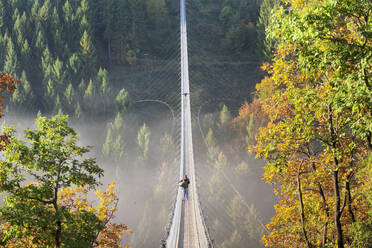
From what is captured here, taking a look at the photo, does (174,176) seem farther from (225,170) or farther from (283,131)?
(283,131)

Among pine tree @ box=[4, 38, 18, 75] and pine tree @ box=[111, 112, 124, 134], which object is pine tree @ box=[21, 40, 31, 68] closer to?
pine tree @ box=[4, 38, 18, 75]

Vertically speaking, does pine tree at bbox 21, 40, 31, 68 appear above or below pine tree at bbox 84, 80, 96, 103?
above

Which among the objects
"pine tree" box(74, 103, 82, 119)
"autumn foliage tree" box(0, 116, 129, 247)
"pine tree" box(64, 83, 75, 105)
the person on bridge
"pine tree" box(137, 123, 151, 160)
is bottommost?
"autumn foliage tree" box(0, 116, 129, 247)

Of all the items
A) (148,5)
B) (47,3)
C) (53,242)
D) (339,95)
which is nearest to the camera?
(339,95)

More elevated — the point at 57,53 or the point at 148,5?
the point at 148,5

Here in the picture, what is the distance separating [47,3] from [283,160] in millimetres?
45674

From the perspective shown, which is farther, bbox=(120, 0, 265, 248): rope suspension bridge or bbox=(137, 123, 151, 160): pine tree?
bbox=(137, 123, 151, 160): pine tree

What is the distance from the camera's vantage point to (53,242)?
6598mm

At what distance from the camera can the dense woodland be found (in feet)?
20.3

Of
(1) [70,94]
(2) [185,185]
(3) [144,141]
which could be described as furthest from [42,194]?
(1) [70,94]

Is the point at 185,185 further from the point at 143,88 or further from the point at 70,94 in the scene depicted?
the point at 143,88

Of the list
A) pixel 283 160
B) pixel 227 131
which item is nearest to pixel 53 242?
pixel 283 160

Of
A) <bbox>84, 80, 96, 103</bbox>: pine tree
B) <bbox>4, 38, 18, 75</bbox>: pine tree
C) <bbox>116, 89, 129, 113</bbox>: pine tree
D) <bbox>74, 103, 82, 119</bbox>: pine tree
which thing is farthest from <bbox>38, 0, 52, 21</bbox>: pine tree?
<bbox>116, 89, 129, 113</bbox>: pine tree

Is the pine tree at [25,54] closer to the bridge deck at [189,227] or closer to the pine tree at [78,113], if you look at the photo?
the pine tree at [78,113]
